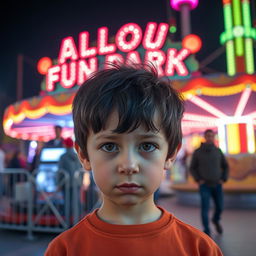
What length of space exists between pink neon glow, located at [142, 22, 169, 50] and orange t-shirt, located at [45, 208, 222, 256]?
9.15 m

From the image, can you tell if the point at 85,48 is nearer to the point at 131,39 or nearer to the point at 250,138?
the point at 131,39

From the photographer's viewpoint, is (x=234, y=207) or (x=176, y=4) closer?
(x=234, y=207)

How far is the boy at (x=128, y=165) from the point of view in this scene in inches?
34.2

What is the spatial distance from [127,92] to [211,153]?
12.8 ft

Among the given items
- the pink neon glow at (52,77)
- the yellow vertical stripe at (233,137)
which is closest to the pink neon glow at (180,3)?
the yellow vertical stripe at (233,137)

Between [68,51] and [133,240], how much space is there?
11.2 metres

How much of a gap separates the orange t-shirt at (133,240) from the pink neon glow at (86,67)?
9.11 metres

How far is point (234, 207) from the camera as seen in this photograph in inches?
286

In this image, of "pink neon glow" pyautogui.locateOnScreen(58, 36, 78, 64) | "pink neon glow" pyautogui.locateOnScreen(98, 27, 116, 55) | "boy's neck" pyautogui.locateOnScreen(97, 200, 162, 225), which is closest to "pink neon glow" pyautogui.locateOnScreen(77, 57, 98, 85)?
"pink neon glow" pyautogui.locateOnScreen(98, 27, 116, 55)

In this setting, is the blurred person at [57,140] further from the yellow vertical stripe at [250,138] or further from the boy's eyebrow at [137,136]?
the yellow vertical stripe at [250,138]

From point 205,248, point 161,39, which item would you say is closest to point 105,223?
point 205,248

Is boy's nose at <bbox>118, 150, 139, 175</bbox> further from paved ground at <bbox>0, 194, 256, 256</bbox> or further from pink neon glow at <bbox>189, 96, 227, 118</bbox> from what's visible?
pink neon glow at <bbox>189, 96, 227, 118</bbox>

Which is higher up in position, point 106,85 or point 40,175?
point 106,85

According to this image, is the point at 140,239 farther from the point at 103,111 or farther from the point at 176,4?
the point at 176,4
